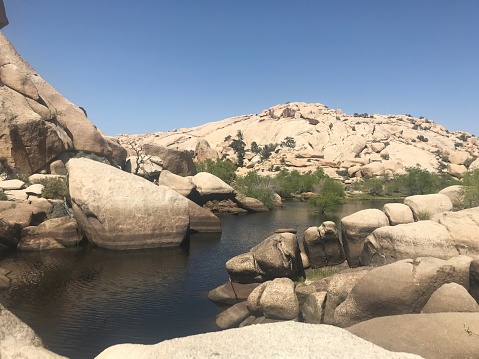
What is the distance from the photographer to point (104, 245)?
2569cm

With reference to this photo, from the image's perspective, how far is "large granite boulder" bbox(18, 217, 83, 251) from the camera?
2492 centimetres

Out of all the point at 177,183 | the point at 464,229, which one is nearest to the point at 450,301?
the point at 464,229

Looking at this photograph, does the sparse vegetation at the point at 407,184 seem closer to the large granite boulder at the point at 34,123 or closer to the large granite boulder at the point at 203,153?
the large granite boulder at the point at 203,153

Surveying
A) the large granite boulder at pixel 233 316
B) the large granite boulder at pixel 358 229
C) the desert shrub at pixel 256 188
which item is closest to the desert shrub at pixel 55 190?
the large granite boulder at pixel 233 316

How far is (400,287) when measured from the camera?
11.1 meters

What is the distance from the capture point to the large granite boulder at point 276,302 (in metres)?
14.1

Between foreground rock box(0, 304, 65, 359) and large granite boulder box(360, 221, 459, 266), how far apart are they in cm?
1366

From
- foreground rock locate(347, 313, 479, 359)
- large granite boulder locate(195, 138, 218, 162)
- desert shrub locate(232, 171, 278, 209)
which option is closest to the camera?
foreground rock locate(347, 313, 479, 359)

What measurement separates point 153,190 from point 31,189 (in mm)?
13641

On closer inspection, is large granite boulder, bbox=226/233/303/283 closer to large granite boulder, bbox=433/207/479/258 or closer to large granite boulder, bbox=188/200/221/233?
large granite boulder, bbox=433/207/479/258

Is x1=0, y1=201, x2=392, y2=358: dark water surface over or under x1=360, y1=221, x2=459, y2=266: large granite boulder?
under

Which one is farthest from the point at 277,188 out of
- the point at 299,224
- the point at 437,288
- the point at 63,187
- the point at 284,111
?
the point at 284,111

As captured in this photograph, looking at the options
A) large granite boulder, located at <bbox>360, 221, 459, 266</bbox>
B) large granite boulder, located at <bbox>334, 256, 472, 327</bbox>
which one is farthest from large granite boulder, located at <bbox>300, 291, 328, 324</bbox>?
large granite boulder, located at <bbox>360, 221, 459, 266</bbox>

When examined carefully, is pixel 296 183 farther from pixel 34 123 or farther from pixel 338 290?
pixel 338 290
